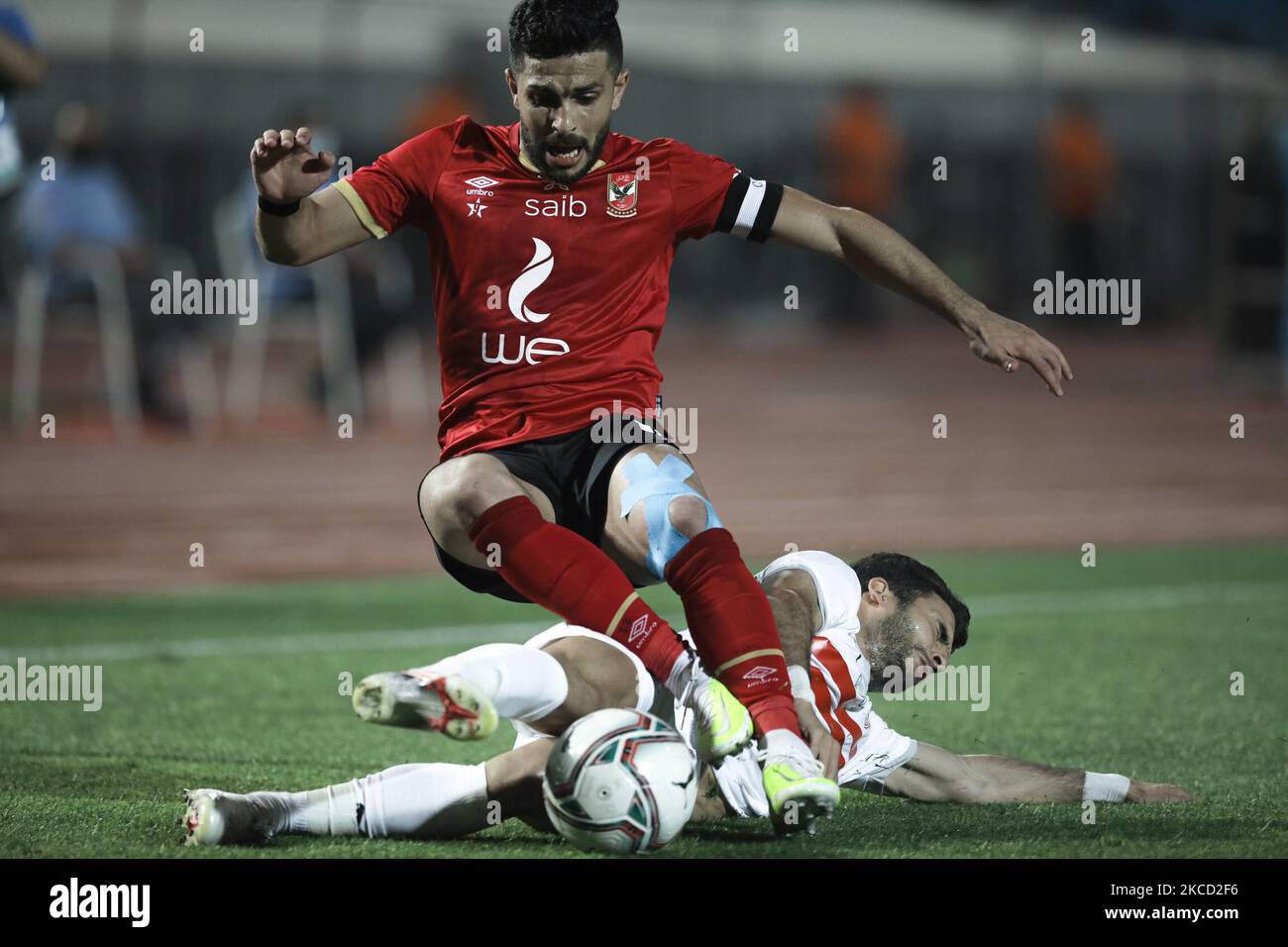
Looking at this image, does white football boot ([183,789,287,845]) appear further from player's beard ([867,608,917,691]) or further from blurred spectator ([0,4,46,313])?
blurred spectator ([0,4,46,313])

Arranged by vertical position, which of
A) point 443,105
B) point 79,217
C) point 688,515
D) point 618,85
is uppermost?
point 443,105

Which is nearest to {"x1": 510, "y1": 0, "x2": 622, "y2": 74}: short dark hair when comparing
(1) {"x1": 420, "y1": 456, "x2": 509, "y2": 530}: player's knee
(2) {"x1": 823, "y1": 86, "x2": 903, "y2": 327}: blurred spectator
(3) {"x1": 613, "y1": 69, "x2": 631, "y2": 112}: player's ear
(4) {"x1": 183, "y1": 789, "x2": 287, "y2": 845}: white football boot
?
(3) {"x1": 613, "y1": 69, "x2": 631, "y2": 112}: player's ear

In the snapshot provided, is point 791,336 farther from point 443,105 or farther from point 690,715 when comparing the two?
point 690,715

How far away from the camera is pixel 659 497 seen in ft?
17.2

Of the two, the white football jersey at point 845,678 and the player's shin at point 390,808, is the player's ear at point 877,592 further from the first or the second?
the player's shin at point 390,808

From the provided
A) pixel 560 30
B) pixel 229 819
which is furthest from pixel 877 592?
pixel 229 819

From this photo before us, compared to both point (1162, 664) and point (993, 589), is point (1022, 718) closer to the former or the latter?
point (1162, 664)

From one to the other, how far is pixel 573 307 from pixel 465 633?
13.5 ft

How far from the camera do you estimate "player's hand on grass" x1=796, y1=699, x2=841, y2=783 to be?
4973 mm

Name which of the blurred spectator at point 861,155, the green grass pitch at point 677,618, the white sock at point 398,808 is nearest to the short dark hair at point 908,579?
the green grass pitch at point 677,618

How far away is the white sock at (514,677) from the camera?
465cm

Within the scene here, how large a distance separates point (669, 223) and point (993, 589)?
5707 millimetres

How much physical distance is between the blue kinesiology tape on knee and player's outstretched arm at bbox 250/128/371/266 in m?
1.08

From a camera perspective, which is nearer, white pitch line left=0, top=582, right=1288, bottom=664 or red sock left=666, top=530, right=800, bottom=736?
red sock left=666, top=530, right=800, bottom=736
